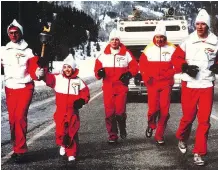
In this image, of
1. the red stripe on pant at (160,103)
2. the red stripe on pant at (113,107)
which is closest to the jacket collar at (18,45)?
the red stripe on pant at (113,107)

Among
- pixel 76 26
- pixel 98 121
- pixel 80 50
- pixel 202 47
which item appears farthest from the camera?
pixel 80 50

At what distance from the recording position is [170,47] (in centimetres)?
992

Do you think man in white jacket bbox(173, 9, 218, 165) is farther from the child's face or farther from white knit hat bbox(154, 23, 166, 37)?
white knit hat bbox(154, 23, 166, 37)

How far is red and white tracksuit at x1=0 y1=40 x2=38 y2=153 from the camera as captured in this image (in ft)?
25.6

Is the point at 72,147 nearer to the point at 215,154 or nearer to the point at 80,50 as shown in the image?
the point at 215,154

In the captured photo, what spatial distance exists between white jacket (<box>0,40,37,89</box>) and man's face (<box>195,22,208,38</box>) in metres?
2.27

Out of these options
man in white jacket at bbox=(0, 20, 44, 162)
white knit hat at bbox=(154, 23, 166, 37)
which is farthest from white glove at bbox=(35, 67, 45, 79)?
white knit hat at bbox=(154, 23, 166, 37)

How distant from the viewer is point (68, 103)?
7.86 meters

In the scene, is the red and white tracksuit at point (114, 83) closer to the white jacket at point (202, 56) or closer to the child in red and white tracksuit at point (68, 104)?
the child in red and white tracksuit at point (68, 104)

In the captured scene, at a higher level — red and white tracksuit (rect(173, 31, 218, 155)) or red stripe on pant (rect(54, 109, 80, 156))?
red and white tracksuit (rect(173, 31, 218, 155))

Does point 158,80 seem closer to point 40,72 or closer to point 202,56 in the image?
point 202,56

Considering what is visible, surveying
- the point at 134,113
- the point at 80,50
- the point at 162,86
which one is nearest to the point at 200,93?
the point at 162,86

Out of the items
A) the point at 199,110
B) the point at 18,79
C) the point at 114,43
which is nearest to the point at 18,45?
the point at 18,79

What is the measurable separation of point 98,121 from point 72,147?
4.81m
